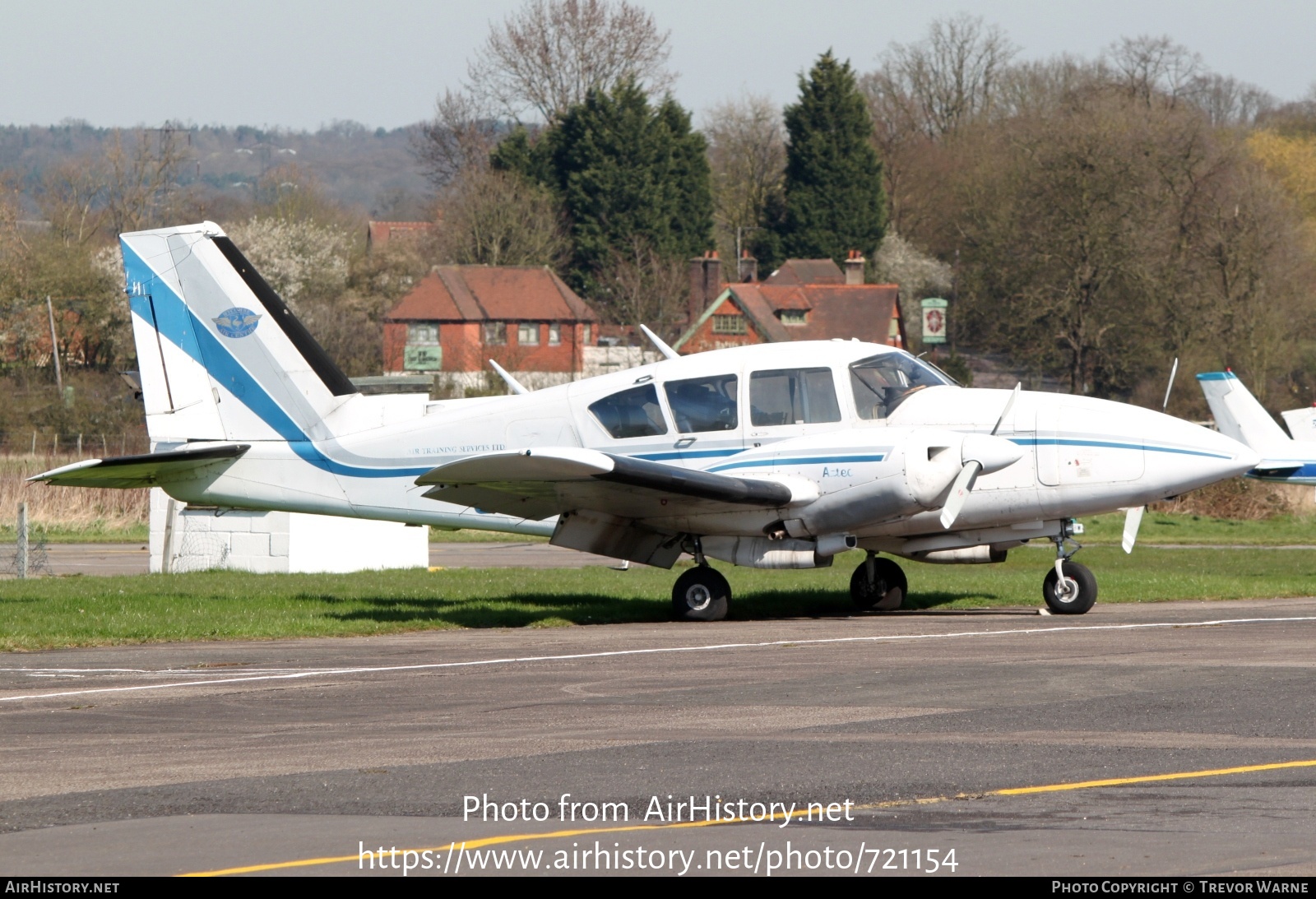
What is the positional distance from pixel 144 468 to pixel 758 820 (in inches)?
490

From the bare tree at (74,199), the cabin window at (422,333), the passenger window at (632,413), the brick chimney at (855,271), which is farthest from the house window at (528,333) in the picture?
the passenger window at (632,413)

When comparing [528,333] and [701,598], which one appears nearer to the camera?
[701,598]

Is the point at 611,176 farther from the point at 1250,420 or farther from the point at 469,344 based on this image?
the point at 1250,420

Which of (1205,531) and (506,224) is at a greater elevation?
(506,224)

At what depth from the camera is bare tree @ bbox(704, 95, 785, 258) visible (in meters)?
104

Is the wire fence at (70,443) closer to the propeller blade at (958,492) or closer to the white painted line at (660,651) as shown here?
the white painted line at (660,651)

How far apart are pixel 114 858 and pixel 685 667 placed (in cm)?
666

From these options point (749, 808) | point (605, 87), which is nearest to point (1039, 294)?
point (605, 87)

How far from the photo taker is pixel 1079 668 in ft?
38.1

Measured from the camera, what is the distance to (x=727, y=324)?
83500mm

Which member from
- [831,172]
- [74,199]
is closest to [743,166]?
[831,172]

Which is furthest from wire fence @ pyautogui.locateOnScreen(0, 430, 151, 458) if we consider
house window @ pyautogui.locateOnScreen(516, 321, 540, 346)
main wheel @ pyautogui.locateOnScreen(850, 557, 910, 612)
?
house window @ pyautogui.locateOnScreen(516, 321, 540, 346)

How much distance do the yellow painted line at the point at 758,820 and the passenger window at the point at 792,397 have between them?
867cm

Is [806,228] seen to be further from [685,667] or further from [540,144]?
[685,667]
